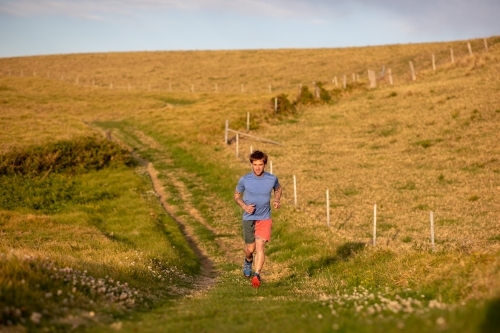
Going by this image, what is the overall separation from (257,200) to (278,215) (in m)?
11.6

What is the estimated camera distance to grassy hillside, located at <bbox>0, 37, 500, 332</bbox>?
8984 mm

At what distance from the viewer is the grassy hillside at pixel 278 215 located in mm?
8984

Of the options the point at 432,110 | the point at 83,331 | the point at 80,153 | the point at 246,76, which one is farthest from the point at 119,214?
the point at 246,76

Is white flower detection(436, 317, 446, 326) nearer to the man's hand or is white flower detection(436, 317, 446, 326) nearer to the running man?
the running man

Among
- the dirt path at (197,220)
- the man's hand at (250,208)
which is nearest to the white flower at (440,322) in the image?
the man's hand at (250,208)

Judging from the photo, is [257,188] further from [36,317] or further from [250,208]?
[36,317]

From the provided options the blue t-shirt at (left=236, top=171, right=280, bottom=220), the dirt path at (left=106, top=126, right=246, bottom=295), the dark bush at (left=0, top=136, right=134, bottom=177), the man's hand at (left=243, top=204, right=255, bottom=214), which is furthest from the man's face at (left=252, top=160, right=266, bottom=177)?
the dark bush at (left=0, top=136, right=134, bottom=177)

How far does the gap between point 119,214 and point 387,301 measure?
18996 millimetres

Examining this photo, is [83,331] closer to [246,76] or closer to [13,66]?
[246,76]

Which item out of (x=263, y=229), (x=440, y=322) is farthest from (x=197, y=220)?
(x=440, y=322)

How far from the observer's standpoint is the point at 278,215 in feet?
82.3

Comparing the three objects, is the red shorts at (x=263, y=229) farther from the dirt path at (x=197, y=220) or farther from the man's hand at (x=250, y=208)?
the dirt path at (x=197, y=220)

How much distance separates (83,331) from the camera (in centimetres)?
793

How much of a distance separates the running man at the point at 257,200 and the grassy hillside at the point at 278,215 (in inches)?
49.7
